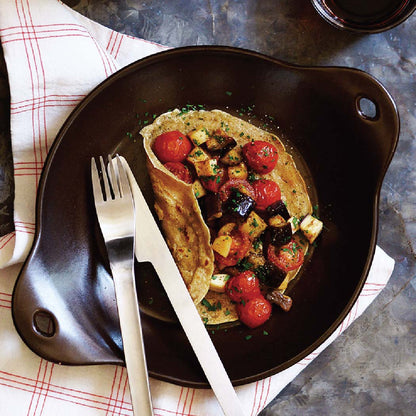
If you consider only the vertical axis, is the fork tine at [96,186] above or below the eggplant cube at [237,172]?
below

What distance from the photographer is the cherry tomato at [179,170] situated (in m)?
2.43

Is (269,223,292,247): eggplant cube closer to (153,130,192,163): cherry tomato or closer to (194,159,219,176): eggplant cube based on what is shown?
(194,159,219,176): eggplant cube

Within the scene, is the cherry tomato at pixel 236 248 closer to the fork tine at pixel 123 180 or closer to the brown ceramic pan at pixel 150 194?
the brown ceramic pan at pixel 150 194

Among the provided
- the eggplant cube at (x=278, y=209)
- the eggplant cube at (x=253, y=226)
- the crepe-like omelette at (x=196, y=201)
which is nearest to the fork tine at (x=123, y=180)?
the crepe-like omelette at (x=196, y=201)

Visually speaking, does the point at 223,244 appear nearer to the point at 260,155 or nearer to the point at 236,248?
the point at 236,248

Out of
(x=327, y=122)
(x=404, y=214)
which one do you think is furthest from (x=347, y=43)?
(x=404, y=214)

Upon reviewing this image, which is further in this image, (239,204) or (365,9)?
(365,9)

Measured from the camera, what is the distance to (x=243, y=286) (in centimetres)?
237

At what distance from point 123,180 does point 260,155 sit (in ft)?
2.10

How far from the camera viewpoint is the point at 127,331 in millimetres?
2229

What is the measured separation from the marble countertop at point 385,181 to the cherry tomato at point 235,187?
2.37ft

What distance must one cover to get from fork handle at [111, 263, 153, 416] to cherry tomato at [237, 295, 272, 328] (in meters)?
0.49

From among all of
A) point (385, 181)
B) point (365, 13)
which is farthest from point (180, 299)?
point (365, 13)

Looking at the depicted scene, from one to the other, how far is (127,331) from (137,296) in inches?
9.1
